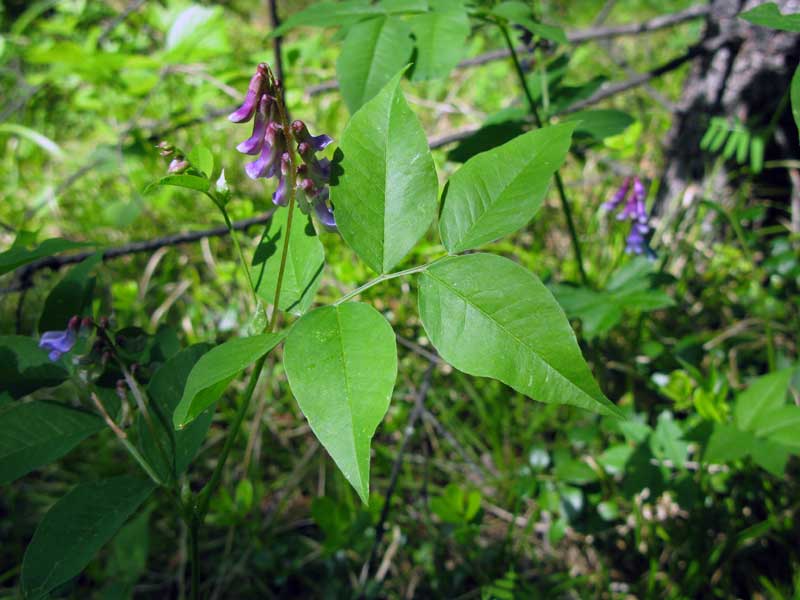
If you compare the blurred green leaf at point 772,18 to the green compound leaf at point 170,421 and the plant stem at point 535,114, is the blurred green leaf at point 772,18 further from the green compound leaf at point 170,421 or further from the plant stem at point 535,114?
the green compound leaf at point 170,421

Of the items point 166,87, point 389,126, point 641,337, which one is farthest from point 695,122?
point 166,87

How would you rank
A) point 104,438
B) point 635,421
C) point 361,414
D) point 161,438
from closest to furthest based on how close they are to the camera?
1. point 361,414
2. point 161,438
3. point 635,421
4. point 104,438

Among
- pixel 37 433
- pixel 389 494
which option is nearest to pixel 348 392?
pixel 37 433

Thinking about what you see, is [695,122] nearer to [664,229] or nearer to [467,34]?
[664,229]

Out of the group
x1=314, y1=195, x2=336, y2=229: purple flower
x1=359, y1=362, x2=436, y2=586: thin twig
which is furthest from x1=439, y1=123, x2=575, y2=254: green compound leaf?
x1=359, y1=362, x2=436, y2=586: thin twig

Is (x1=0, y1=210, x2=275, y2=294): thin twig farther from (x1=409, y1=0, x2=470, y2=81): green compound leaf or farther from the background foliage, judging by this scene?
(x1=409, y1=0, x2=470, y2=81): green compound leaf

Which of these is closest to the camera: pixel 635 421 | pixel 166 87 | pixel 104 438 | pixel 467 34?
pixel 467 34

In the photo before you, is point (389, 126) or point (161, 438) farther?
point (161, 438)

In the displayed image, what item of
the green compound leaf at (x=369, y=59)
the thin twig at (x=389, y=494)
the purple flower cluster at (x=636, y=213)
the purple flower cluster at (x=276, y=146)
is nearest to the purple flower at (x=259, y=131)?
the purple flower cluster at (x=276, y=146)
